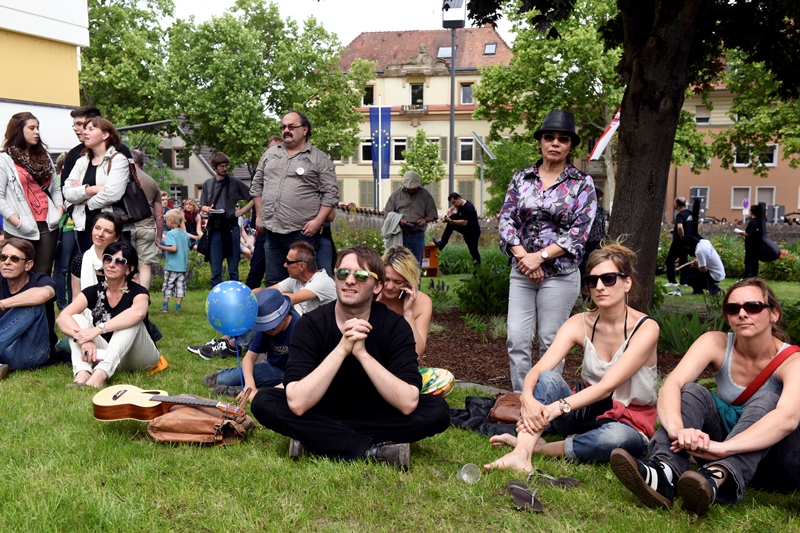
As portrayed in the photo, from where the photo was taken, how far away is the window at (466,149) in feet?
Result: 199

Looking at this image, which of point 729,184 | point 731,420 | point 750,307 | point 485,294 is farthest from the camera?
point 729,184

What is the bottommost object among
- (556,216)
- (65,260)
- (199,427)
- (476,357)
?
(476,357)

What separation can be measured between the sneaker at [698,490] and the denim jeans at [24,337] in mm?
5223

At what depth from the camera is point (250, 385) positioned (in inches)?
213

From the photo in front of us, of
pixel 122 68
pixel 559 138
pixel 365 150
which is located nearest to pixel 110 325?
pixel 559 138

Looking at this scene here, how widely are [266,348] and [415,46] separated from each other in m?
60.0

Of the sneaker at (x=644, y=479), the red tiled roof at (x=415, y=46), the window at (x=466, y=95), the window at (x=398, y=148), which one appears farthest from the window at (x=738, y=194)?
the sneaker at (x=644, y=479)

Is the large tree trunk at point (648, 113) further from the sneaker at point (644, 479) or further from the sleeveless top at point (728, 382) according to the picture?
the sneaker at point (644, 479)

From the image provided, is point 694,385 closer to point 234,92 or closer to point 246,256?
point 246,256

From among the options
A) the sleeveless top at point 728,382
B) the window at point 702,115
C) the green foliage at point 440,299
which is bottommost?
the green foliage at point 440,299

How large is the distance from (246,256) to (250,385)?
11.0 meters

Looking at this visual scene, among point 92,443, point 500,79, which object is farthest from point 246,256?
point 500,79

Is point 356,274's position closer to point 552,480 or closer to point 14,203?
point 552,480

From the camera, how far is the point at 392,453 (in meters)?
4.04
